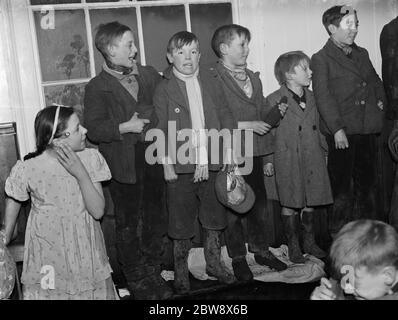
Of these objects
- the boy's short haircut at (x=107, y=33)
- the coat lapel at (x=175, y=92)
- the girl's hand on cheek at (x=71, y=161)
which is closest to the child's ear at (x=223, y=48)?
the coat lapel at (x=175, y=92)

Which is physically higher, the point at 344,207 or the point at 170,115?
the point at 170,115

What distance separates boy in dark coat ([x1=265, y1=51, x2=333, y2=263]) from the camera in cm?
312

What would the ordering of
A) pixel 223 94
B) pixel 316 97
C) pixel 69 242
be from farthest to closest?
pixel 316 97 < pixel 223 94 < pixel 69 242

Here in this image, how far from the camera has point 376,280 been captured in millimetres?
1849

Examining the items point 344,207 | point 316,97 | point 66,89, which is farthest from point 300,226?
point 66,89

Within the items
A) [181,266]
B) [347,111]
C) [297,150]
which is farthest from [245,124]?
[181,266]

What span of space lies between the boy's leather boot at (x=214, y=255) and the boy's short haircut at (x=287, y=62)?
3.34 feet

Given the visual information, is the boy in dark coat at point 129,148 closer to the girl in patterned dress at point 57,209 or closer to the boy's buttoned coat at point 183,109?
the boy's buttoned coat at point 183,109

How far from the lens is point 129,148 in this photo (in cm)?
281

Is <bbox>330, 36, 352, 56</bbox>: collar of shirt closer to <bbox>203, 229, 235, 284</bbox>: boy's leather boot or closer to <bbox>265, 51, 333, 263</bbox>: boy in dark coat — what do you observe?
<bbox>265, 51, 333, 263</bbox>: boy in dark coat

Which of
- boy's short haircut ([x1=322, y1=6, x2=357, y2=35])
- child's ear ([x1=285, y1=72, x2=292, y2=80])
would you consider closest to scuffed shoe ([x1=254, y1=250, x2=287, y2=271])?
child's ear ([x1=285, y1=72, x2=292, y2=80])
